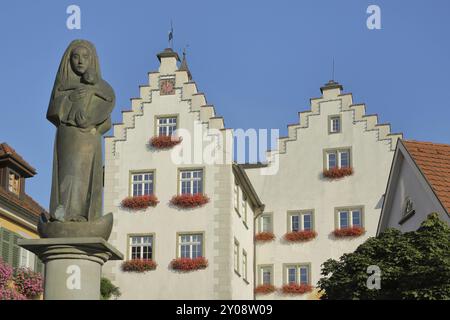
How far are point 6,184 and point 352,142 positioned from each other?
19066 millimetres

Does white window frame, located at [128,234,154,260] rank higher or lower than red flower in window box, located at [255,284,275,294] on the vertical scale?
higher

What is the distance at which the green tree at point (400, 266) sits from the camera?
18203 mm

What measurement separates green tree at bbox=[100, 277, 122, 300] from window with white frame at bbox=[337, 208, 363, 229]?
37.9ft

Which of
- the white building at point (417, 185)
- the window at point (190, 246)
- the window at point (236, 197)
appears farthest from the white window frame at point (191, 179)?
the white building at point (417, 185)

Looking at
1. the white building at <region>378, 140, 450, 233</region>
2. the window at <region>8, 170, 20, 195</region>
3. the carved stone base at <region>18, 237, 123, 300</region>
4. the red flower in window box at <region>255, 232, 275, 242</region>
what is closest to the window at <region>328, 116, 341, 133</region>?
the red flower in window box at <region>255, 232, 275, 242</region>

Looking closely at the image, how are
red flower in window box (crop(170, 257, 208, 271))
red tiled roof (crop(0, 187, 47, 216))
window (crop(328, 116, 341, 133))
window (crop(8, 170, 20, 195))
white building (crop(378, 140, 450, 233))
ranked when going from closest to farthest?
1. white building (crop(378, 140, 450, 233))
2. red tiled roof (crop(0, 187, 47, 216))
3. window (crop(8, 170, 20, 195))
4. red flower in window box (crop(170, 257, 208, 271))
5. window (crop(328, 116, 341, 133))

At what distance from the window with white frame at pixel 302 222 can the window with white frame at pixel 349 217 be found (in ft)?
4.81

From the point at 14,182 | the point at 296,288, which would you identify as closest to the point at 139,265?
the point at 296,288

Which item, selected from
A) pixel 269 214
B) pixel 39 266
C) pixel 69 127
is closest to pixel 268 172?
pixel 269 214

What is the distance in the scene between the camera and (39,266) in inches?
1341

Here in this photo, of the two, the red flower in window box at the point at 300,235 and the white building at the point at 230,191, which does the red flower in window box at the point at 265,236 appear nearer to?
the white building at the point at 230,191

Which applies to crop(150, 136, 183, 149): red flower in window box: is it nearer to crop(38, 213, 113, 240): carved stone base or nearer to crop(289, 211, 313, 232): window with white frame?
crop(289, 211, 313, 232): window with white frame

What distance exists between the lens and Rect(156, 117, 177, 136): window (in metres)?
43.2

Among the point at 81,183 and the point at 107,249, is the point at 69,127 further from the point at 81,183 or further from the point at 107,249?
the point at 107,249
